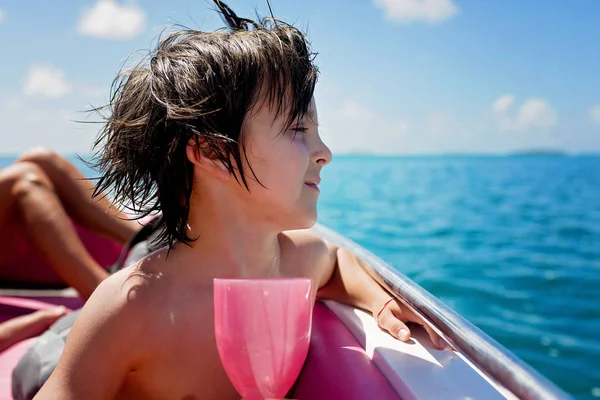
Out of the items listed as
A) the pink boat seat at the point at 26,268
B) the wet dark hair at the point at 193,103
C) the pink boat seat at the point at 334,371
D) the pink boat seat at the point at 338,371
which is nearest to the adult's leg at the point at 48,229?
the pink boat seat at the point at 334,371

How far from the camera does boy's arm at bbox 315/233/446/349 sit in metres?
1.15

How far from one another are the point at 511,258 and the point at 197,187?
8263 millimetres

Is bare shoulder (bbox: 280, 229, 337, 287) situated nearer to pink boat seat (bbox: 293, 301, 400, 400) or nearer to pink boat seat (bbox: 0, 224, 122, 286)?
pink boat seat (bbox: 293, 301, 400, 400)

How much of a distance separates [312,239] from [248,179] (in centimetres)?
36

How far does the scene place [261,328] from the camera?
2.40ft

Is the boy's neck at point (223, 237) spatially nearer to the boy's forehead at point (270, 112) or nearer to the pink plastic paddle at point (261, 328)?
the boy's forehead at point (270, 112)

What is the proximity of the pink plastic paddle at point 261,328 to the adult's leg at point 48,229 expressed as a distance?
3.45 feet

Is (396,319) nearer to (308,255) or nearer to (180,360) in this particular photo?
(308,255)

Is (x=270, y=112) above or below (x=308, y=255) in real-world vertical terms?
above

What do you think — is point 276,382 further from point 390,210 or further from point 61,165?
point 390,210

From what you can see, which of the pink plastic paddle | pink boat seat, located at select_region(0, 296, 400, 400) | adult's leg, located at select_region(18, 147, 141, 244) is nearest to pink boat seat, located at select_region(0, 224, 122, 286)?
adult's leg, located at select_region(18, 147, 141, 244)

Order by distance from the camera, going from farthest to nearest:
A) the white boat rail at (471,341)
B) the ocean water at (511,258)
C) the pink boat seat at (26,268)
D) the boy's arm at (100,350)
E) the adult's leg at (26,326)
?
the ocean water at (511,258), the pink boat seat at (26,268), the adult's leg at (26,326), the boy's arm at (100,350), the white boat rail at (471,341)

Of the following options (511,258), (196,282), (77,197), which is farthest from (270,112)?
(511,258)

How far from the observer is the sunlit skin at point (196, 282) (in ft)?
3.03
